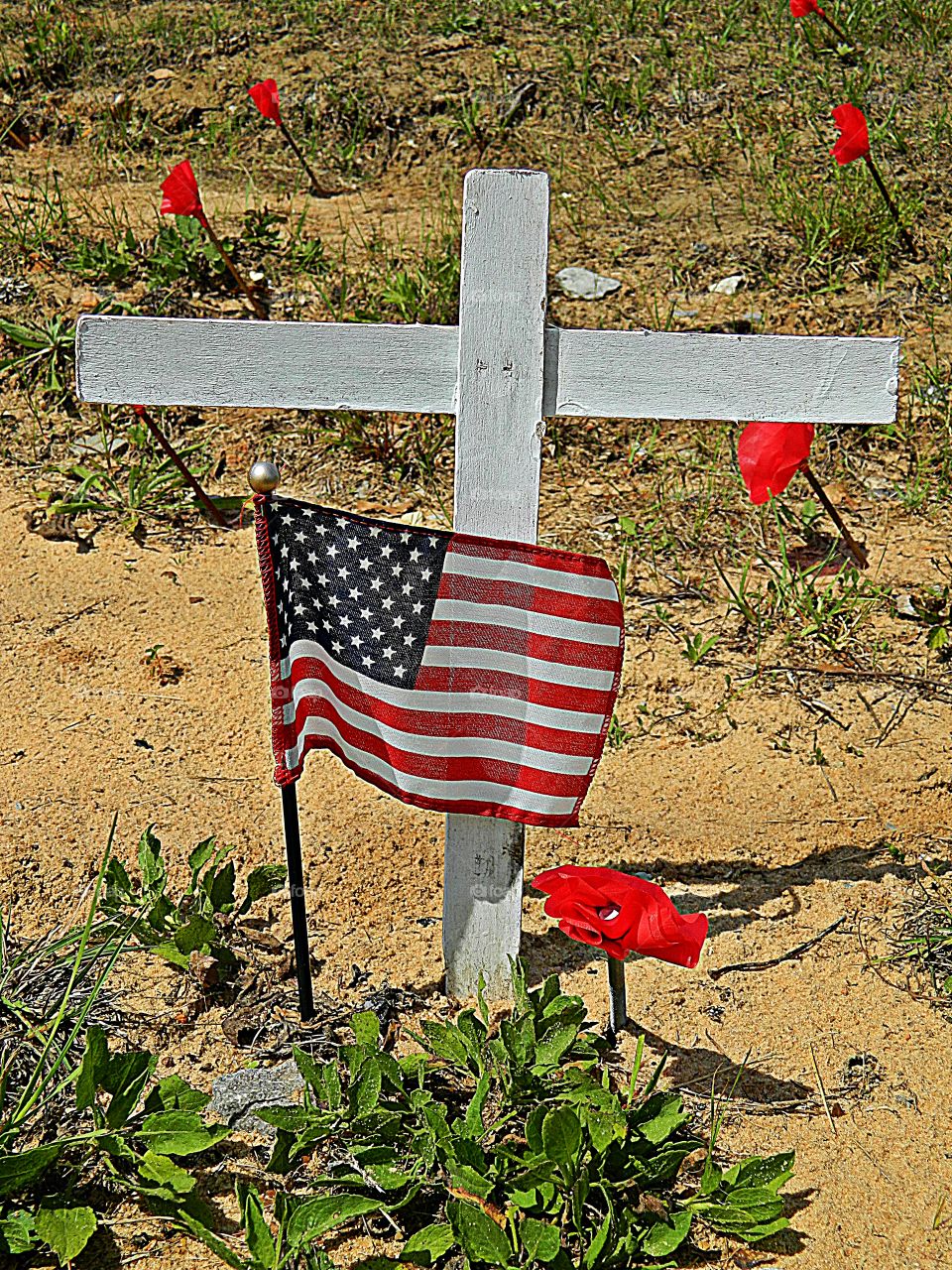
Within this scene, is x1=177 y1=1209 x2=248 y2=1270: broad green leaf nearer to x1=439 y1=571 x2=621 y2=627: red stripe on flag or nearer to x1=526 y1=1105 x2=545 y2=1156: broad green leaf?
x1=526 y1=1105 x2=545 y2=1156: broad green leaf

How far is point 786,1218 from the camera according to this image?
1869 mm

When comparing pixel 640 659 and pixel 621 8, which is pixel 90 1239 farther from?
pixel 621 8

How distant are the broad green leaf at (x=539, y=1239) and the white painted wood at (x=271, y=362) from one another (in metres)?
1.26

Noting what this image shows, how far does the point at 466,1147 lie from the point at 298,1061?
0.29m

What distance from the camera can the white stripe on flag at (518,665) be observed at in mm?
2027

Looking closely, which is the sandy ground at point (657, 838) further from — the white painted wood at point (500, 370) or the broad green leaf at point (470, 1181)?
the white painted wood at point (500, 370)

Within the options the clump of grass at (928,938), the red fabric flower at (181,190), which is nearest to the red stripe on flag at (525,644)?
the clump of grass at (928,938)

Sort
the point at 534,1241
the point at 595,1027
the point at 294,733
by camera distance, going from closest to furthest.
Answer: the point at 534,1241 < the point at 294,733 < the point at 595,1027

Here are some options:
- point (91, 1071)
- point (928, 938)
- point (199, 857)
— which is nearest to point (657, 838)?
point (928, 938)

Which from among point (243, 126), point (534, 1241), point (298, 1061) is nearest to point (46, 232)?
point (243, 126)

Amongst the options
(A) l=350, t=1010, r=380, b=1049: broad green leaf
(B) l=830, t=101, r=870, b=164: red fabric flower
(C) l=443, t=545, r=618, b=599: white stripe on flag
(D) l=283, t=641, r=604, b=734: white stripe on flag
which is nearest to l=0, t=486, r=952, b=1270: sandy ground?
(A) l=350, t=1010, r=380, b=1049: broad green leaf

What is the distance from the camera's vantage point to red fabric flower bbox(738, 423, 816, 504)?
2.89m

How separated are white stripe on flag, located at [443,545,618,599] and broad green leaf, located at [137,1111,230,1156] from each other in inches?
37.1

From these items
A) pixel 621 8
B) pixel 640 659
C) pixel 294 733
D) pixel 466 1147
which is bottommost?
pixel 640 659
